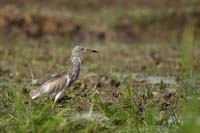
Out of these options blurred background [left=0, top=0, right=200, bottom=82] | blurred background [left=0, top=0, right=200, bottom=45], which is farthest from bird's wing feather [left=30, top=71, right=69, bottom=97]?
blurred background [left=0, top=0, right=200, bottom=45]

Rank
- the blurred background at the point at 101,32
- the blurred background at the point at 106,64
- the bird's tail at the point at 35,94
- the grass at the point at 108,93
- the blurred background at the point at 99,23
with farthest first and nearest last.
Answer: the blurred background at the point at 99,23 < the blurred background at the point at 101,32 < the bird's tail at the point at 35,94 < the blurred background at the point at 106,64 < the grass at the point at 108,93

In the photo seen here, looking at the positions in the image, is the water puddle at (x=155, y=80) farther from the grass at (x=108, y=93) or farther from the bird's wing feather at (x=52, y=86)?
the bird's wing feather at (x=52, y=86)

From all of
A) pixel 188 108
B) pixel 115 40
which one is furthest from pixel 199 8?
pixel 188 108

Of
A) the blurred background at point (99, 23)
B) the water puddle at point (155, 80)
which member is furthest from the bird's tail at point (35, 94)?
the blurred background at point (99, 23)

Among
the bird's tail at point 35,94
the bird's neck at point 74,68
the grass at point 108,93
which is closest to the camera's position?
→ the grass at point 108,93

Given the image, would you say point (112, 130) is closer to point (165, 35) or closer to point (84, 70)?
point (84, 70)

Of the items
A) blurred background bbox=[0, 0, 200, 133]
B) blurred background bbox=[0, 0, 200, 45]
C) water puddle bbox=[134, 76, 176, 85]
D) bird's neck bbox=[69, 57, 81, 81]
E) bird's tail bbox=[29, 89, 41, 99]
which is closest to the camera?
blurred background bbox=[0, 0, 200, 133]

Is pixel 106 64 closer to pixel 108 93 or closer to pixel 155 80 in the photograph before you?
pixel 155 80

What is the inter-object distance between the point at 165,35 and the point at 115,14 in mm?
2090

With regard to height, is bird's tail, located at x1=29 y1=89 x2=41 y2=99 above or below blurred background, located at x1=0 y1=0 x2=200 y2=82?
below

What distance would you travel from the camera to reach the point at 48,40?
20.4 metres

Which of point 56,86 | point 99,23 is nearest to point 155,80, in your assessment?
point 56,86

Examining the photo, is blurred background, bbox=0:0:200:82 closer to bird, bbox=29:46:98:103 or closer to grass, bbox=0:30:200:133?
grass, bbox=0:30:200:133

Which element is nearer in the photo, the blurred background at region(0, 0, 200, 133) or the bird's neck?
the blurred background at region(0, 0, 200, 133)
